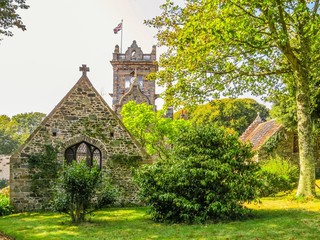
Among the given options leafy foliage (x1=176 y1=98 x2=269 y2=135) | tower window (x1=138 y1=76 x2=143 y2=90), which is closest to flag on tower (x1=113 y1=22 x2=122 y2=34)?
tower window (x1=138 y1=76 x2=143 y2=90)

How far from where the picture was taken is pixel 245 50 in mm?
17547

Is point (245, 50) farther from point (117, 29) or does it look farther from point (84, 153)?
point (117, 29)

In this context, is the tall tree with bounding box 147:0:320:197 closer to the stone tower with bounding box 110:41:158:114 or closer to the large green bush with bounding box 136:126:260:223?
the large green bush with bounding box 136:126:260:223

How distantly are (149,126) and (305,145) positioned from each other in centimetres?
1149

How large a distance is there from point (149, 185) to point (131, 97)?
29.1 m

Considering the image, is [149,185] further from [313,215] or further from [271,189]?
[271,189]

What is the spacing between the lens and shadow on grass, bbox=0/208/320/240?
33.1 feet

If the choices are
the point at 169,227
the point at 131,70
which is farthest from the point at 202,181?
the point at 131,70

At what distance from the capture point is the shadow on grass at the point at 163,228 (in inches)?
398

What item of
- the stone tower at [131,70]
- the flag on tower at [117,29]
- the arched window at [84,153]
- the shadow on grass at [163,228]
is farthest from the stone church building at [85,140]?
the stone tower at [131,70]

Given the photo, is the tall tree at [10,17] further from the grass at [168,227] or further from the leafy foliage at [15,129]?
the leafy foliage at [15,129]

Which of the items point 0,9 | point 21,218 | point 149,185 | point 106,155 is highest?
point 0,9

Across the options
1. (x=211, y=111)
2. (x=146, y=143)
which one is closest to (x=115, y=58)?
(x=211, y=111)

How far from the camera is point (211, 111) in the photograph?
54438 mm
